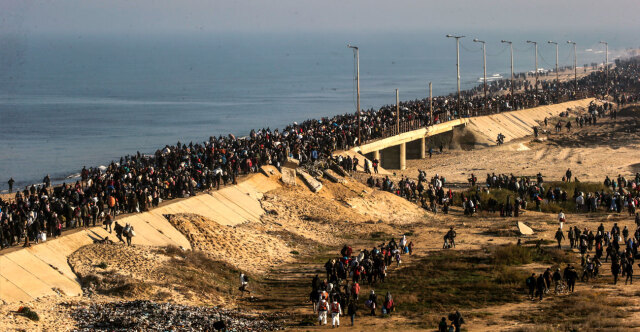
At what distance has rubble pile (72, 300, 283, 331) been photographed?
23016 mm

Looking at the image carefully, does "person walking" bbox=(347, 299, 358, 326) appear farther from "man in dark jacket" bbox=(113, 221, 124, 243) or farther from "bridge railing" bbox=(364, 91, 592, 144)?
"bridge railing" bbox=(364, 91, 592, 144)

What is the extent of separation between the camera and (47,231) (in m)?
29.4

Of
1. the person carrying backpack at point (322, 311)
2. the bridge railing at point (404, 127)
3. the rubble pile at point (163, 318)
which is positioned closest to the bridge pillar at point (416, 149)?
the bridge railing at point (404, 127)

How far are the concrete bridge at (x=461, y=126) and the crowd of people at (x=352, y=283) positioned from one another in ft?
79.0

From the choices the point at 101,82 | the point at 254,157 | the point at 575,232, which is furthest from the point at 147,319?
the point at 101,82

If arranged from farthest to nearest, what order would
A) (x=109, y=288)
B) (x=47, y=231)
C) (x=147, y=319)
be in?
(x=47, y=231) < (x=109, y=288) < (x=147, y=319)

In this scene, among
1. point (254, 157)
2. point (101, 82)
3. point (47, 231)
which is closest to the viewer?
point (47, 231)

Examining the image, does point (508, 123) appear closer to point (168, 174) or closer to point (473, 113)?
point (473, 113)

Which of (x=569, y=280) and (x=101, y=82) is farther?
(x=101, y=82)

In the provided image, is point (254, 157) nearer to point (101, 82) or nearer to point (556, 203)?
point (556, 203)

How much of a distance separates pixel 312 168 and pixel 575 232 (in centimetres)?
1547

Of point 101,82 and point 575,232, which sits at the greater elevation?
point 101,82

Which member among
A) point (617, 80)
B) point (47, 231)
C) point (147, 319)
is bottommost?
point (147, 319)

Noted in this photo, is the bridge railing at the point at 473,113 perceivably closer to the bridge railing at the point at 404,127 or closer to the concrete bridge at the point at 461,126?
the bridge railing at the point at 404,127
